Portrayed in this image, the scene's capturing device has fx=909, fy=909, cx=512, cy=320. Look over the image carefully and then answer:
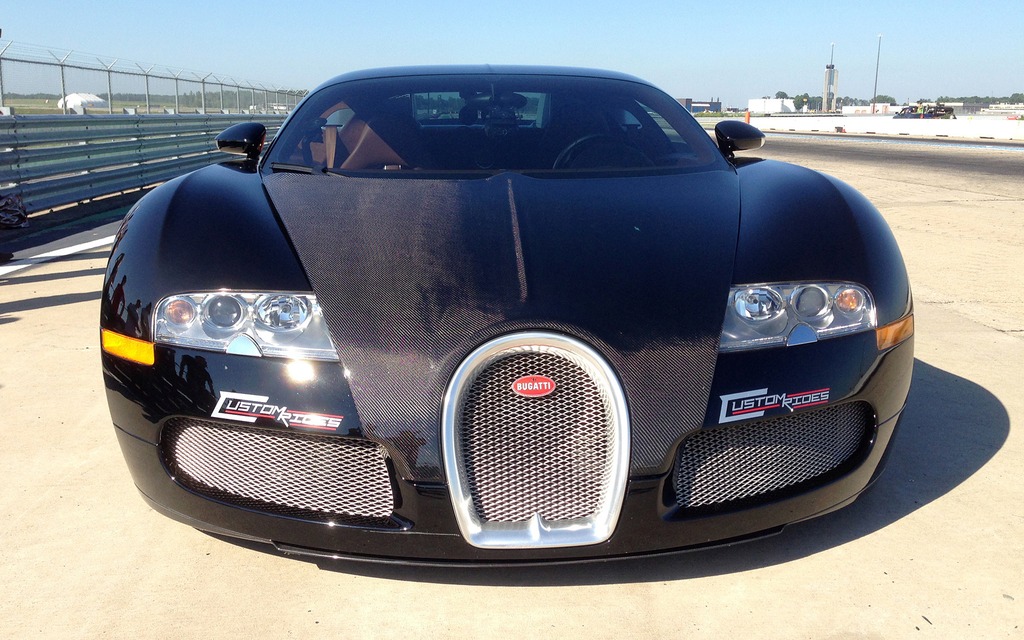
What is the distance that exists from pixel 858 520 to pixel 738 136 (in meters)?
1.64

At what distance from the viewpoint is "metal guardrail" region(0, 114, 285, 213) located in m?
8.51

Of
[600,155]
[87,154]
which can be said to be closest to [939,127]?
[87,154]

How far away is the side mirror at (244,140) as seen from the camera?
3463 mm

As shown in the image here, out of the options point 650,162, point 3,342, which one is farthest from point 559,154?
point 3,342

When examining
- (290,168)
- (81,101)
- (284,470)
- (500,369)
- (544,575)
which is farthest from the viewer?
(81,101)

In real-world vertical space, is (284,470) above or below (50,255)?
above

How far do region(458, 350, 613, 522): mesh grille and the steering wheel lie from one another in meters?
1.24

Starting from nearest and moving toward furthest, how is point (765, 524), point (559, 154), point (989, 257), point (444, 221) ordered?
point (765, 524) < point (444, 221) < point (559, 154) < point (989, 257)

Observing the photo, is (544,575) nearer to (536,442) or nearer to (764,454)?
(536,442)

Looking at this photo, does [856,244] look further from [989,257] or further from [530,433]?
[989,257]

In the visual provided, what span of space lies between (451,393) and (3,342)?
10.7ft

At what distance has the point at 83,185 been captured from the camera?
388 inches

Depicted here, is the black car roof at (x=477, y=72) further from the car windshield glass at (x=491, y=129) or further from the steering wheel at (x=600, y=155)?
the steering wheel at (x=600, y=155)

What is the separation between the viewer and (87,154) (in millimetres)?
10062
